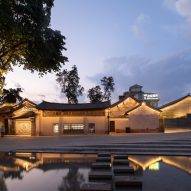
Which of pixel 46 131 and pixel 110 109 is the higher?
pixel 110 109

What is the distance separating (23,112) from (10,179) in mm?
36428

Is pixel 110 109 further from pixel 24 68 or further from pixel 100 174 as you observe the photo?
pixel 100 174

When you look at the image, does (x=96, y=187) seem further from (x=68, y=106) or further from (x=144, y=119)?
(x=68, y=106)

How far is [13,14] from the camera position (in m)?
13.3

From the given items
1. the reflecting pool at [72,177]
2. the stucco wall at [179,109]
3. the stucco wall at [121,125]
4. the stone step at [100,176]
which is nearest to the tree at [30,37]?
the reflecting pool at [72,177]

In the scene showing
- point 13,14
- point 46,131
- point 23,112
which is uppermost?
point 13,14

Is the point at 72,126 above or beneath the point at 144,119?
beneath

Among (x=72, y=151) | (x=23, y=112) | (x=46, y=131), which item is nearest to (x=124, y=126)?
(x=46, y=131)

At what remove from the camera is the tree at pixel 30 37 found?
13141 mm

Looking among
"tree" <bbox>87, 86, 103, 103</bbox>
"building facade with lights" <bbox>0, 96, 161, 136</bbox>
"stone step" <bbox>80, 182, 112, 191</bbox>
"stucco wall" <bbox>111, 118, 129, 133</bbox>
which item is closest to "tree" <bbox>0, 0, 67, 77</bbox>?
"stone step" <bbox>80, 182, 112, 191</bbox>

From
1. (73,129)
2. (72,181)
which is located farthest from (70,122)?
(72,181)

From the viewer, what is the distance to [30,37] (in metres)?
14.2

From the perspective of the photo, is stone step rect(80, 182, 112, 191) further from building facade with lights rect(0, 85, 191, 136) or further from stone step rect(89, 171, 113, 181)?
building facade with lights rect(0, 85, 191, 136)

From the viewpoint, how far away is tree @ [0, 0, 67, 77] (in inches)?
517
